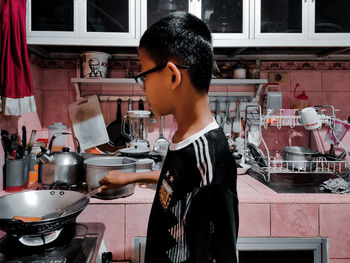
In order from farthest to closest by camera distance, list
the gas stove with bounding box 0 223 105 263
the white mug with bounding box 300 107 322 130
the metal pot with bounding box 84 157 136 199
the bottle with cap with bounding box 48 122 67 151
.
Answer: the bottle with cap with bounding box 48 122 67 151 < the white mug with bounding box 300 107 322 130 < the metal pot with bounding box 84 157 136 199 < the gas stove with bounding box 0 223 105 263

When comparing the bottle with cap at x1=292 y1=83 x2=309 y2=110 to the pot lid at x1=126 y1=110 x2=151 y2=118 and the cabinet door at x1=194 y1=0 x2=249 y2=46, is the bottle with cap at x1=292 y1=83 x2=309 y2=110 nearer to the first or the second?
the cabinet door at x1=194 y1=0 x2=249 y2=46

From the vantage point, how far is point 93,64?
5.20ft

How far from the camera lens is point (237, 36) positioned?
4.73ft

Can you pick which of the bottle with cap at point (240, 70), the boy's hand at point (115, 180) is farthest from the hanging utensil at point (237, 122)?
the boy's hand at point (115, 180)

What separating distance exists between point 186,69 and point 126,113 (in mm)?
1306

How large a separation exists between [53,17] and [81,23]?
166mm

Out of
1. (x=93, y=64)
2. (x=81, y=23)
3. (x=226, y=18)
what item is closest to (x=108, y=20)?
(x=81, y=23)

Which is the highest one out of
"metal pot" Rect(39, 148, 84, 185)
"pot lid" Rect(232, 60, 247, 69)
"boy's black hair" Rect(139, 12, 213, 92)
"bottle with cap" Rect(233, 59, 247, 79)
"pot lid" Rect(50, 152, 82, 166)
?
"pot lid" Rect(232, 60, 247, 69)

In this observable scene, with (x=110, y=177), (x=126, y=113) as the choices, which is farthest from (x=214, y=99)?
(x=110, y=177)

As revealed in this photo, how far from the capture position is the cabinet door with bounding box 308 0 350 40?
1.44m

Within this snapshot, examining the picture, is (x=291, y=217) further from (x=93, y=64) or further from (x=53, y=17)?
(x=53, y=17)

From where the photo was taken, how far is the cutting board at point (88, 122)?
174 cm

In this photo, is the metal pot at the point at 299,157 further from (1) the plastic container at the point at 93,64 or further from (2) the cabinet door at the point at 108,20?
(1) the plastic container at the point at 93,64

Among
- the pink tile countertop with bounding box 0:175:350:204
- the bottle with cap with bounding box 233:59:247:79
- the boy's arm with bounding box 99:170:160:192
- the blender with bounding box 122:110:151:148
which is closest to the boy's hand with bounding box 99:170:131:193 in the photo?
the boy's arm with bounding box 99:170:160:192
